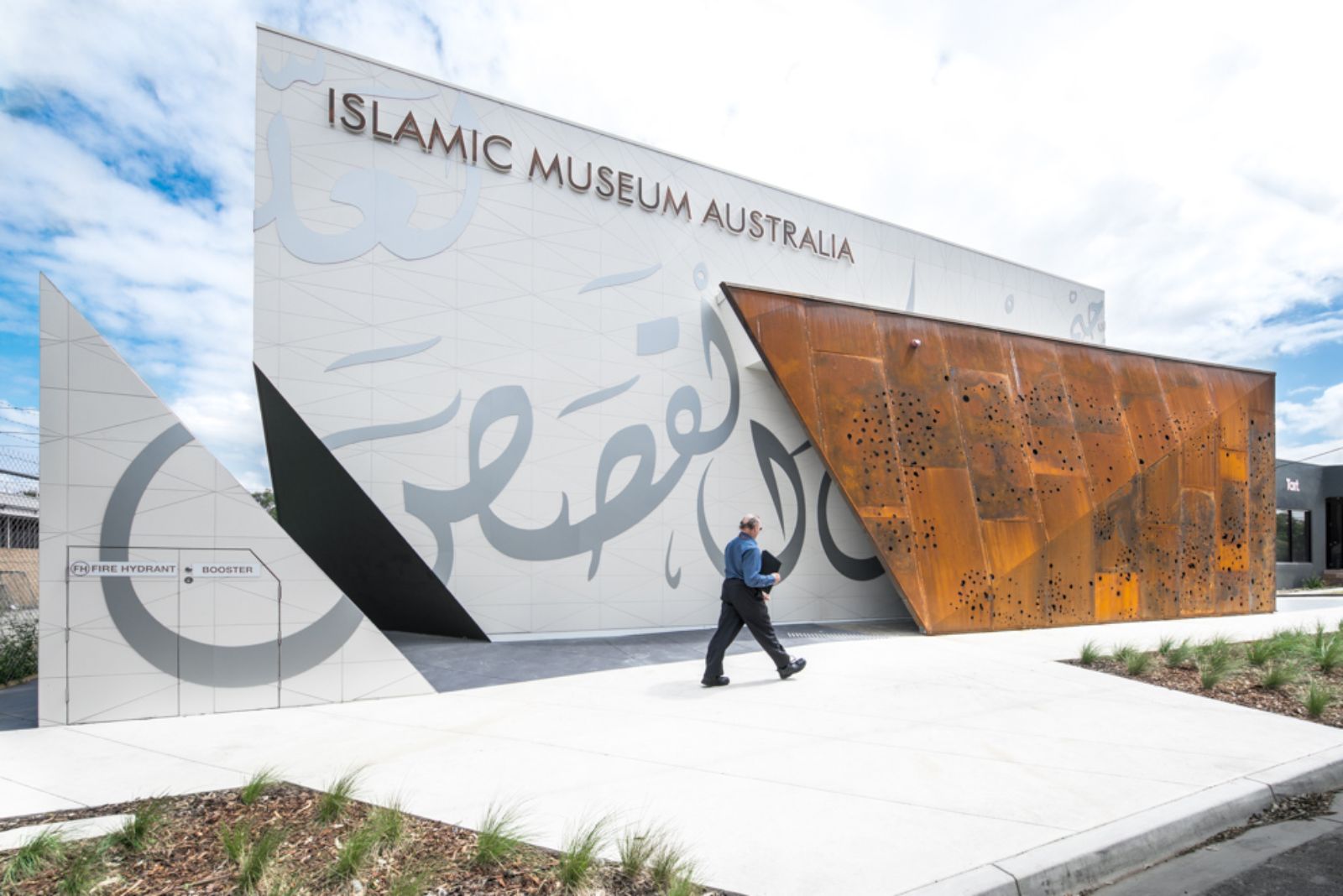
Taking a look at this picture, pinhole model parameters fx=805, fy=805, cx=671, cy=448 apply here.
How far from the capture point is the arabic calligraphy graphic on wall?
38.1ft

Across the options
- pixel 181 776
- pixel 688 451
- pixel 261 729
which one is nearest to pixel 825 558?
pixel 688 451

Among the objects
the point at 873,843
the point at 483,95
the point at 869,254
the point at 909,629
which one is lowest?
the point at 909,629

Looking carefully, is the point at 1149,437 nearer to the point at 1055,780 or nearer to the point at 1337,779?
the point at 1337,779

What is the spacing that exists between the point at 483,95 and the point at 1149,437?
13577 mm

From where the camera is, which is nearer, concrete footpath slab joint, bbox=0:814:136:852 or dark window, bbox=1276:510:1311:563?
concrete footpath slab joint, bbox=0:814:136:852

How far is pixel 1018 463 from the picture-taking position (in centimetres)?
1390

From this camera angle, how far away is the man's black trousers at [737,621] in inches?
324

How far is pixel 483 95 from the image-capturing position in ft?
42.7

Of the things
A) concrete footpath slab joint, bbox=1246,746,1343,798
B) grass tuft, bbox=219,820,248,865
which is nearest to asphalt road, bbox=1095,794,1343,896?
concrete footpath slab joint, bbox=1246,746,1343,798

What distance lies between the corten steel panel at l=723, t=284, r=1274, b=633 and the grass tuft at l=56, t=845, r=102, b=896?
34.2 ft

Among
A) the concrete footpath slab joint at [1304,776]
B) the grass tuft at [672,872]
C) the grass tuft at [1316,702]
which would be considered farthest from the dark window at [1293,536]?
the grass tuft at [672,872]

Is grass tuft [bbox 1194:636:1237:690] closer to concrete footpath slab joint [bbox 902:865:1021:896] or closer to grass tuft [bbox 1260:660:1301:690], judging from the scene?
grass tuft [bbox 1260:660:1301:690]

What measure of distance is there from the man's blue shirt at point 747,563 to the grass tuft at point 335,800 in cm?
430

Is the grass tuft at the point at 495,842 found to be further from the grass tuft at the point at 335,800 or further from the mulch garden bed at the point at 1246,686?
the mulch garden bed at the point at 1246,686
